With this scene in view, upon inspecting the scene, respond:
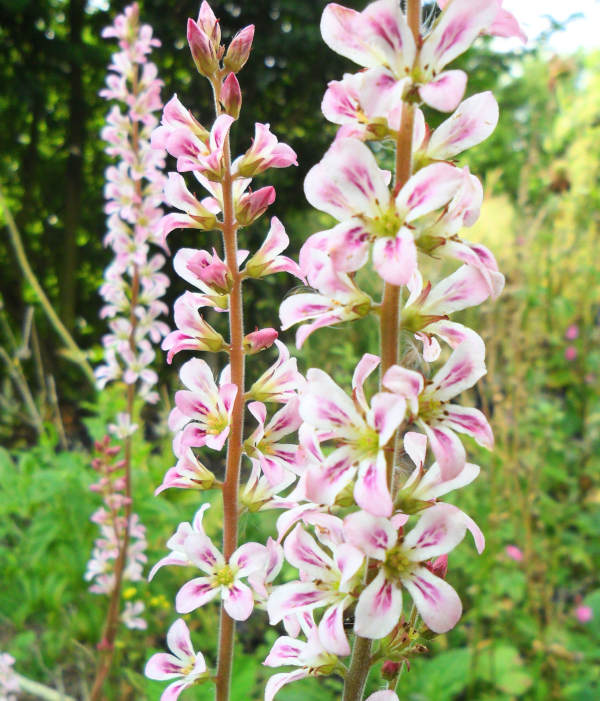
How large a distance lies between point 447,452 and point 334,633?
0.59 ft

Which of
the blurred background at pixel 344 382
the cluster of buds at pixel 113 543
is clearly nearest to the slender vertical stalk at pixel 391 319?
the blurred background at pixel 344 382

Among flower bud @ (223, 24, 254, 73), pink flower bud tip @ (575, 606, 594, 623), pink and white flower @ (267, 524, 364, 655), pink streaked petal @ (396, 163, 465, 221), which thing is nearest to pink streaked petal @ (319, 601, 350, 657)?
pink and white flower @ (267, 524, 364, 655)

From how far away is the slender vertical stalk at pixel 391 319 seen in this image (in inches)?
23.1

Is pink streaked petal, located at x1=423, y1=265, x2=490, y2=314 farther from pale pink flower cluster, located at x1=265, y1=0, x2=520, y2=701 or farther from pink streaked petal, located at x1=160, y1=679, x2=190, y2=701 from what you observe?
pink streaked petal, located at x1=160, y1=679, x2=190, y2=701

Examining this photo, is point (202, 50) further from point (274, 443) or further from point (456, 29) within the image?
point (274, 443)

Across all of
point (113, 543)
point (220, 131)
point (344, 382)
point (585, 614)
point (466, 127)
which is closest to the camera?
point (466, 127)

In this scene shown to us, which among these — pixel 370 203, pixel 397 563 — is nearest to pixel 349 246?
pixel 370 203

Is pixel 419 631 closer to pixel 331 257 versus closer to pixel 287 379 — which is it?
pixel 287 379

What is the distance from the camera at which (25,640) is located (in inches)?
95.8

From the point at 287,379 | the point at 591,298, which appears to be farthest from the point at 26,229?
the point at 287,379

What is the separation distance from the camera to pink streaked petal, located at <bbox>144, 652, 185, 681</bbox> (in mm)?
710

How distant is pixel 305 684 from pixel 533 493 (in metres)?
1.05

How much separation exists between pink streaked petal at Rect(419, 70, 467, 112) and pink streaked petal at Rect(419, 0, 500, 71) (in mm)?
41

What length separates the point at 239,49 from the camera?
0.78 meters
